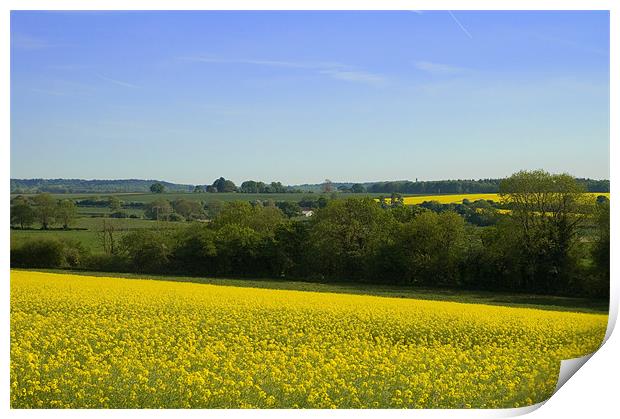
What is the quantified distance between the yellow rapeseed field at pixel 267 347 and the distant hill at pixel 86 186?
1.04 m

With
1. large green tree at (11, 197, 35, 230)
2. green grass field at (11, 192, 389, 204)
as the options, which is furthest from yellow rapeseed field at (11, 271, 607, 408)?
green grass field at (11, 192, 389, 204)

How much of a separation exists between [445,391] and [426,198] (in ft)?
6.64

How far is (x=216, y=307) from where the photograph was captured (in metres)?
8.02

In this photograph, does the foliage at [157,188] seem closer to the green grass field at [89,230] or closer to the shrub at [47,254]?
the green grass field at [89,230]

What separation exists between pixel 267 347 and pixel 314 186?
1.59m

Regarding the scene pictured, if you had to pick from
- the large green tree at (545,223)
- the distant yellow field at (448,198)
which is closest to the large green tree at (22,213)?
the distant yellow field at (448,198)

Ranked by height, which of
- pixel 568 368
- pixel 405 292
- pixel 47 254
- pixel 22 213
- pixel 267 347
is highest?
pixel 22 213

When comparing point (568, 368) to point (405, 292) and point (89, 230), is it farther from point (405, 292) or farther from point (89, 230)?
point (89, 230)

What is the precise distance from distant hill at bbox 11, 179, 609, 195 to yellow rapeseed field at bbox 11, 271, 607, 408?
1.06m

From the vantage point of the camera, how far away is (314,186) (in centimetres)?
782

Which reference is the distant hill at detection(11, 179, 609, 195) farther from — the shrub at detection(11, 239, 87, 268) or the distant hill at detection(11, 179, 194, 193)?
the shrub at detection(11, 239, 87, 268)

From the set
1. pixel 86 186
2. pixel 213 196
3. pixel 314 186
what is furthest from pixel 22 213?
pixel 314 186
